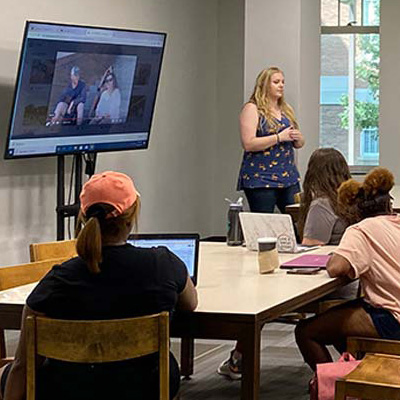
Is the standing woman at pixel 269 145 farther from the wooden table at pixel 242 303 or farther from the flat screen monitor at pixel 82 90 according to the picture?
the wooden table at pixel 242 303

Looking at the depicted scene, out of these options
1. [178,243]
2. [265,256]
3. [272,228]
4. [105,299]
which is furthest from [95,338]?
[272,228]

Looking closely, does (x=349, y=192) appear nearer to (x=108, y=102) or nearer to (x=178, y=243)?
(x=178, y=243)

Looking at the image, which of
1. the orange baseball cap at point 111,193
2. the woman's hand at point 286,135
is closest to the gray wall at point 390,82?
the woman's hand at point 286,135

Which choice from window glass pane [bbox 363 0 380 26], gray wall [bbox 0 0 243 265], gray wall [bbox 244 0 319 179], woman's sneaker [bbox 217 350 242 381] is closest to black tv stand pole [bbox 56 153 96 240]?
gray wall [bbox 0 0 243 265]

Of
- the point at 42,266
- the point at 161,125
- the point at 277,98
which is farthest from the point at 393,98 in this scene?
the point at 42,266

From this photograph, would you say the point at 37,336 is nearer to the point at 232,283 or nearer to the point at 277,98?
the point at 232,283

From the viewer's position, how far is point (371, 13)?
11.2 meters

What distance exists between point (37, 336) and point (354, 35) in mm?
9037

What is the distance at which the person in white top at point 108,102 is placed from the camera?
670 centimetres

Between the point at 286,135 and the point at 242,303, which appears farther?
the point at 286,135

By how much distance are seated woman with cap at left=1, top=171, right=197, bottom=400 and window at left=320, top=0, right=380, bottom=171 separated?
856cm

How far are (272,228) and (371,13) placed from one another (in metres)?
7.37

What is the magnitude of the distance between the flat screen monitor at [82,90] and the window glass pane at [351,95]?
178 inches

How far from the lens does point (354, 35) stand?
11.2 metres
